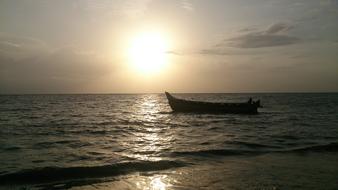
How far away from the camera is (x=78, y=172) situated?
12422 mm

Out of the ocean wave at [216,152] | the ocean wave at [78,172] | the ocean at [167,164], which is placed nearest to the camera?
the ocean at [167,164]

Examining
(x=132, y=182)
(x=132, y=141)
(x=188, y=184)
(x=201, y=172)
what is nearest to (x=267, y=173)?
(x=201, y=172)

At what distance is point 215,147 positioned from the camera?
17938 millimetres

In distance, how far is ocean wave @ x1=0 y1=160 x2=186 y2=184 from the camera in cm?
1143

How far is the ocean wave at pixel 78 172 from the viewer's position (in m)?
11.4

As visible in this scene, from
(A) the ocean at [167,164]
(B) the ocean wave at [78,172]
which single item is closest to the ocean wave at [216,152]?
(A) the ocean at [167,164]

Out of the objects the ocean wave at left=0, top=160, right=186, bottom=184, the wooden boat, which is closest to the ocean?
the ocean wave at left=0, top=160, right=186, bottom=184

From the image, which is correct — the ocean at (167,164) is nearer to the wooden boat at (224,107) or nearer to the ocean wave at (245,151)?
the ocean wave at (245,151)

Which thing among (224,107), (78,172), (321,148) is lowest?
(78,172)

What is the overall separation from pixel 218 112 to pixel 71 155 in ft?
103

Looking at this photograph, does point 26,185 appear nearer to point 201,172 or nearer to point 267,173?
point 201,172

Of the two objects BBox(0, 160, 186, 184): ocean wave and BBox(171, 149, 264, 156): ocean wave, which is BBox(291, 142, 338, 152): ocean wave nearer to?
BBox(171, 149, 264, 156): ocean wave

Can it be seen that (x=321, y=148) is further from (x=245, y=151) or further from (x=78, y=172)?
(x=78, y=172)

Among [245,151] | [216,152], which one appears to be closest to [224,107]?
[245,151]
